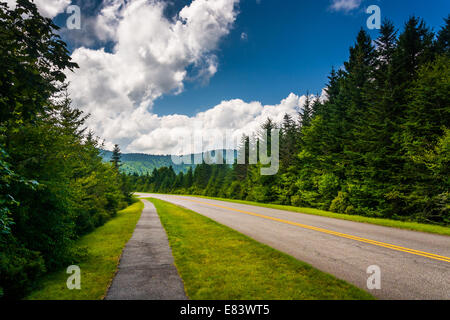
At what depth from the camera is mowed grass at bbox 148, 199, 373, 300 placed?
4031mm

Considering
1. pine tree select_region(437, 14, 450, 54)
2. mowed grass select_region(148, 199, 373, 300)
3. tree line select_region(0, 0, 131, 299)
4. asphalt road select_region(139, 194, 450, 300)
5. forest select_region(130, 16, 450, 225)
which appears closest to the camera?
tree line select_region(0, 0, 131, 299)

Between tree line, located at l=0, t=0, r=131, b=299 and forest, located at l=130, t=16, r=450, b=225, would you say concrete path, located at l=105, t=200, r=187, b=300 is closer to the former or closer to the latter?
tree line, located at l=0, t=0, r=131, b=299

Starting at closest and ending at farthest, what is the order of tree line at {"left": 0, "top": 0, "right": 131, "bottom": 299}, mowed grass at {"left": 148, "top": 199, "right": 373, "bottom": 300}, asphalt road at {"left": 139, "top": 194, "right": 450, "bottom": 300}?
1. tree line at {"left": 0, "top": 0, "right": 131, "bottom": 299}
2. mowed grass at {"left": 148, "top": 199, "right": 373, "bottom": 300}
3. asphalt road at {"left": 139, "top": 194, "right": 450, "bottom": 300}

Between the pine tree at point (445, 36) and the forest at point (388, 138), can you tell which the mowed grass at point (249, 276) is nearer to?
the forest at point (388, 138)

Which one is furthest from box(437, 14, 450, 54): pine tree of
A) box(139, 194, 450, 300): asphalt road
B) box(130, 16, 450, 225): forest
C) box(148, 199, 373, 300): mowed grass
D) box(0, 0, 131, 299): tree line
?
box(0, 0, 131, 299): tree line

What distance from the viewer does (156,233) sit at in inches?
392

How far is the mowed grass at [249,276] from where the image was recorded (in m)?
4.03

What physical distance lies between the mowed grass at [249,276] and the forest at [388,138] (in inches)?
441

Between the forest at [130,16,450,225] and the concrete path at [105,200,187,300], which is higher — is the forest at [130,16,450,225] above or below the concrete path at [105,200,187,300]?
above

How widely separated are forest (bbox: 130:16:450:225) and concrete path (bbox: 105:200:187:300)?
14.0 meters

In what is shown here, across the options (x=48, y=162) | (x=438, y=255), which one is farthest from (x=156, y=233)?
(x=438, y=255)

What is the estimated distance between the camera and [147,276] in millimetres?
4887

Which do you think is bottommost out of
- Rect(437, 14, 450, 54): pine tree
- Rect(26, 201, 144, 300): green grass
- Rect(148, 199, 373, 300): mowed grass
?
Rect(26, 201, 144, 300): green grass
